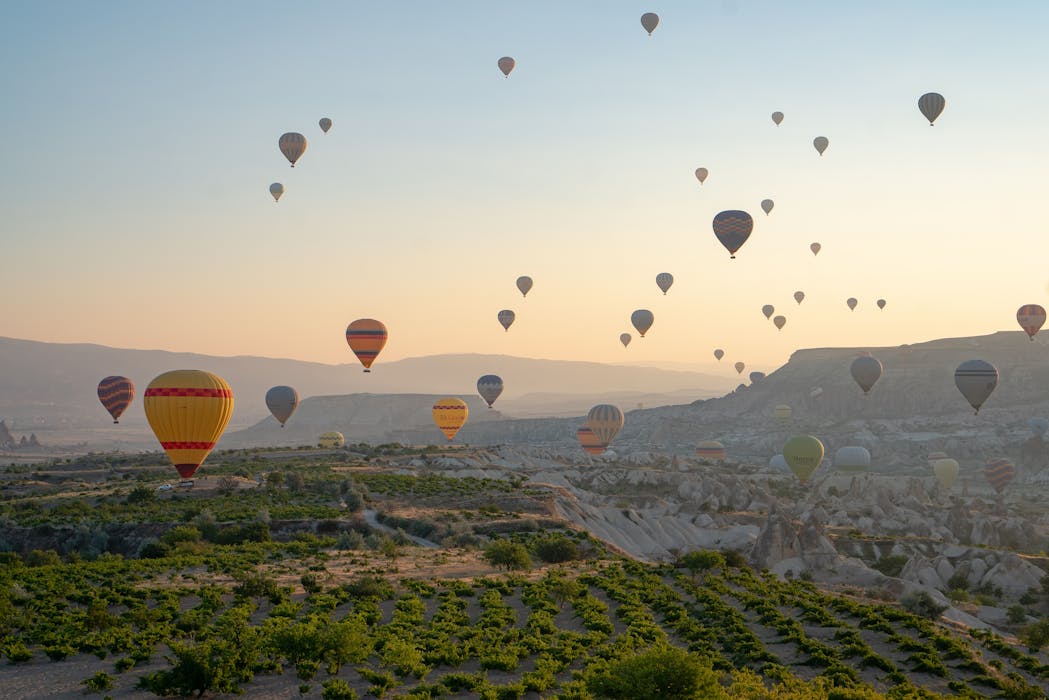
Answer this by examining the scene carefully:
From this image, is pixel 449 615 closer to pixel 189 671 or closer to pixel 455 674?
pixel 455 674

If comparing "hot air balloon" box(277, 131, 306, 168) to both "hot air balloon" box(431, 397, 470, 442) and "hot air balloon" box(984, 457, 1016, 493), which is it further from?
"hot air balloon" box(984, 457, 1016, 493)

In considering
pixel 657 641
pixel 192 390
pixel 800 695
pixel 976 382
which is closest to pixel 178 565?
pixel 192 390

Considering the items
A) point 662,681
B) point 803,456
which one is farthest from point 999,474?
point 662,681

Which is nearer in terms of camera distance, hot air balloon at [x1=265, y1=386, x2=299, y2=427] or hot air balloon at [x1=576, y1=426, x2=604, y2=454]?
hot air balloon at [x1=265, y1=386, x2=299, y2=427]

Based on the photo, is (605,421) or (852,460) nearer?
(605,421)

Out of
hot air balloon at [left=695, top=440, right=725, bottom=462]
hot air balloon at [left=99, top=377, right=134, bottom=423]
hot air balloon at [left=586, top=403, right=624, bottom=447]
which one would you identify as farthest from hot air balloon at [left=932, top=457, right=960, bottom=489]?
hot air balloon at [left=99, top=377, right=134, bottom=423]

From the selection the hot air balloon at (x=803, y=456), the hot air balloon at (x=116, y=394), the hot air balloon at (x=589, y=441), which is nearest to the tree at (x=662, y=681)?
the hot air balloon at (x=803, y=456)

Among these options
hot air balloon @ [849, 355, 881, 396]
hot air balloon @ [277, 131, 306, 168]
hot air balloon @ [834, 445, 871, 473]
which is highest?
hot air balloon @ [277, 131, 306, 168]

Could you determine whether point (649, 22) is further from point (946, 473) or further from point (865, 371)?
point (946, 473)
